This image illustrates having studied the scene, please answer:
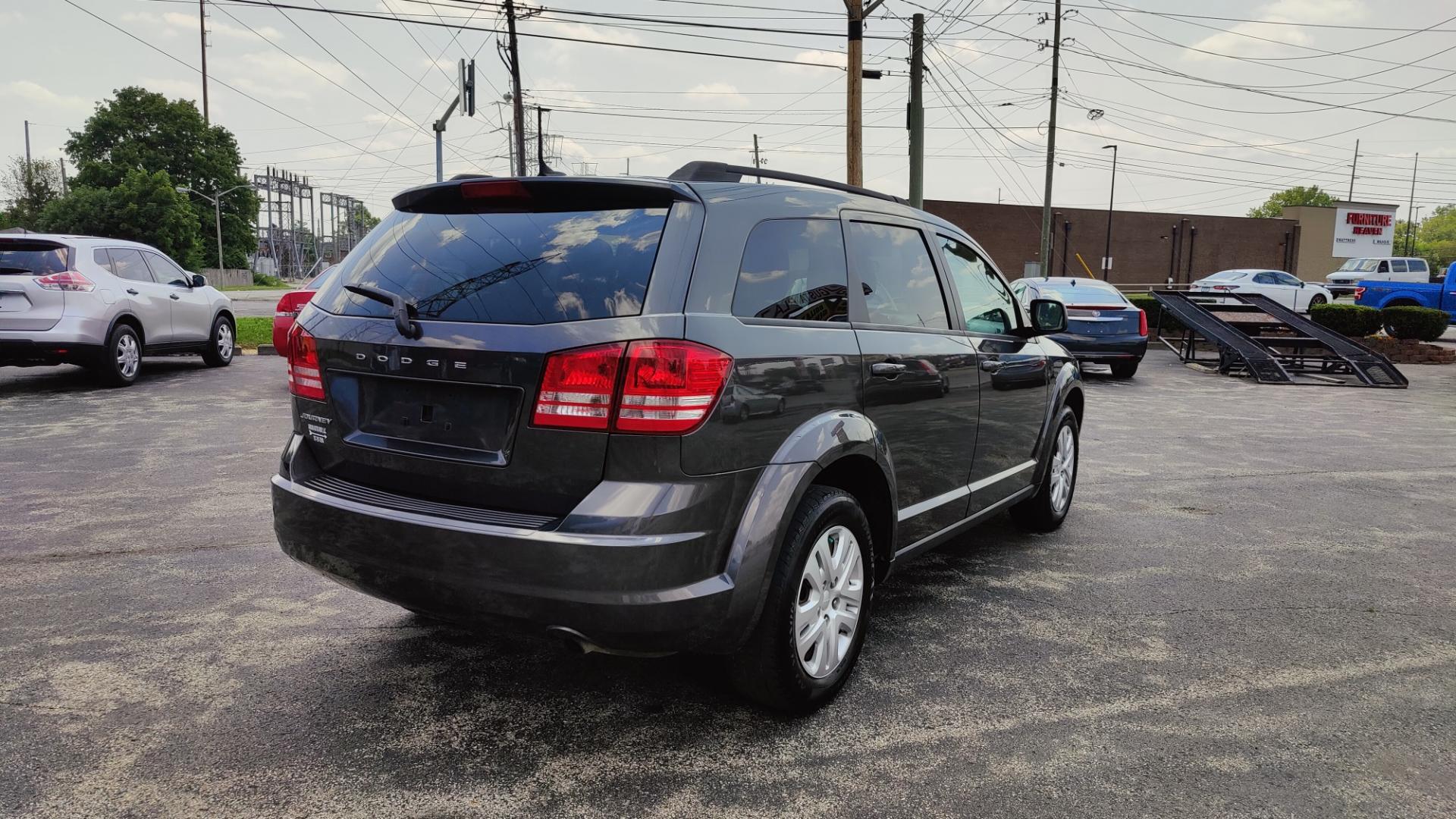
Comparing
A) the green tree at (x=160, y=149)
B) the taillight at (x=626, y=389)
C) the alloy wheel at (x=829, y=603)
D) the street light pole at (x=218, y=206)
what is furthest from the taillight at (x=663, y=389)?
the green tree at (x=160, y=149)

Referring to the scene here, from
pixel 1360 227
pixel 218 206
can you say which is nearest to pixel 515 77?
pixel 218 206

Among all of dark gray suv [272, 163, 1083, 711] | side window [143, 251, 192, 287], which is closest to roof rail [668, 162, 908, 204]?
dark gray suv [272, 163, 1083, 711]

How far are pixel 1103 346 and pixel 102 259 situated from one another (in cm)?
1323

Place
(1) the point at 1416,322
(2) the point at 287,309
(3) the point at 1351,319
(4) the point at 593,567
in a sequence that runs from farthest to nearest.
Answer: (3) the point at 1351,319 → (1) the point at 1416,322 → (2) the point at 287,309 → (4) the point at 593,567

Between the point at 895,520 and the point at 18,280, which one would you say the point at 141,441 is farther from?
the point at 895,520

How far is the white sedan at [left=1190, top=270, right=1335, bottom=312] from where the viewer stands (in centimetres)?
3216

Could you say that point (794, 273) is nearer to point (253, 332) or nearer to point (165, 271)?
point (165, 271)

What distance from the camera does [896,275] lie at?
12.6 ft

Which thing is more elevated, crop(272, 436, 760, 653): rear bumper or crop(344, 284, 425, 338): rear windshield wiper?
crop(344, 284, 425, 338): rear windshield wiper

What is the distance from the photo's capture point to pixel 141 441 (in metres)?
7.86

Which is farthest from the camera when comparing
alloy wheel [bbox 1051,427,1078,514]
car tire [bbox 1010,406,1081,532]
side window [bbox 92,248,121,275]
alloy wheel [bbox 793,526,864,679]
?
side window [bbox 92,248,121,275]

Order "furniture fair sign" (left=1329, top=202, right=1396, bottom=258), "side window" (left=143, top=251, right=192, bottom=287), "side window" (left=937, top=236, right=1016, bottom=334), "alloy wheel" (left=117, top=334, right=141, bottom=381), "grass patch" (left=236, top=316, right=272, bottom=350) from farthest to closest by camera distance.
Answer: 1. "furniture fair sign" (left=1329, top=202, right=1396, bottom=258)
2. "grass patch" (left=236, top=316, right=272, bottom=350)
3. "side window" (left=143, top=251, right=192, bottom=287)
4. "alloy wheel" (left=117, top=334, right=141, bottom=381)
5. "side window" (left=937, top=236, right=1016, bottom=334)

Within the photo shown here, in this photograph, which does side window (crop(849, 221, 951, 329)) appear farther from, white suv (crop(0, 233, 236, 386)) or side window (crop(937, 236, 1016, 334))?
white suv (crop(0, 233, 236, 386))

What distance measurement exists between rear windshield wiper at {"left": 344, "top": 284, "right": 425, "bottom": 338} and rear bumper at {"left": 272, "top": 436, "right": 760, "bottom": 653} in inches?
21.2
